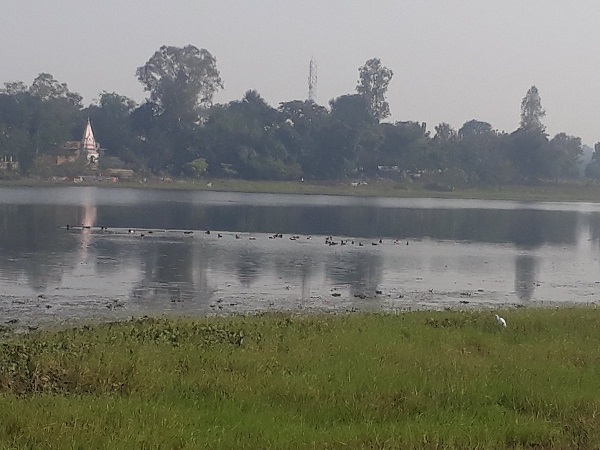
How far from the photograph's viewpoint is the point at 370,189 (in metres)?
105

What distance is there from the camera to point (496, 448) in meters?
8.02

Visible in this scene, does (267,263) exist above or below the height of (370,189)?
below

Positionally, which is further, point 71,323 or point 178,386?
point 71,323

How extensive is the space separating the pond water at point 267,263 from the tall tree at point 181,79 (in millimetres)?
61560

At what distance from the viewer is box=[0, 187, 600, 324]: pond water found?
22031 millimetres

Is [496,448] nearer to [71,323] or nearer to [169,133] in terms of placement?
[71,323]

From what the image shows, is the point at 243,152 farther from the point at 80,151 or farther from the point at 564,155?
the point at 564,155

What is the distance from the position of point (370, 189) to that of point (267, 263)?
75.2 meters

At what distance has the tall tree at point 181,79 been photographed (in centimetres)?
11725

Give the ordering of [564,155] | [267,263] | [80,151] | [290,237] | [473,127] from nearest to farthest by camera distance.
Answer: [267,263]
[290,237]
[80,151]
[564,155]
[473,127]

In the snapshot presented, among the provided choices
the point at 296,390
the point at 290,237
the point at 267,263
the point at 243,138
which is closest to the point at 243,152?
the point at 243,138

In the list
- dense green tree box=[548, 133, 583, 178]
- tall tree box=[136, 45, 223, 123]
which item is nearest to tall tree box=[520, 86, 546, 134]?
dense green tree box=[548, 133, 583, 178]

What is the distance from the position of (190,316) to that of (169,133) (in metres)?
94.2

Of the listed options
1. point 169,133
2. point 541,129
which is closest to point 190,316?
point 169,133
